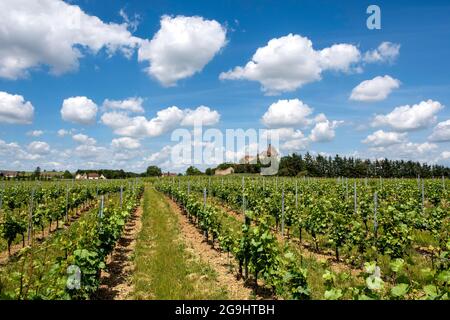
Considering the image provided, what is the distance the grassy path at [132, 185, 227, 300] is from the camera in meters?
6.68

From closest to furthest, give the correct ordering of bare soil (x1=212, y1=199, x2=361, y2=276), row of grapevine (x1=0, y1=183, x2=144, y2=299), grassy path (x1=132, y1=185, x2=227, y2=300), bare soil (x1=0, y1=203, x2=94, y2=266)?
1. row of grapevine (x1=0, y1=183, x2=144, y2=299)
2. grassy path (x1=132, y1=185, x2=227, y2=300)
3. bare soil (x1=212, y1=199, x2=361, y2=276)
4. bare soil (x1=0, y1=203, x2=94, y2=266)

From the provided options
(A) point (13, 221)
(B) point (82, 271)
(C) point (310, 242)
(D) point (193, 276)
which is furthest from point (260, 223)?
(A) point (13, 221)

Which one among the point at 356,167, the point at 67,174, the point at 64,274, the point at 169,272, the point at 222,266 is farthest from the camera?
the point at 67,174

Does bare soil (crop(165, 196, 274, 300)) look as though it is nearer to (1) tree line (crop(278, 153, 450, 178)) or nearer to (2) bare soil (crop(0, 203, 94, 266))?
(2) bare soil (crop(0, 203, 94, 266))

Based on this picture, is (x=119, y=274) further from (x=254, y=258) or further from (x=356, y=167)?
(x=356, y=167)

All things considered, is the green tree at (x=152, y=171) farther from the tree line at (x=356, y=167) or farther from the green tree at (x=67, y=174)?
the tree line at (x=356, y=167)

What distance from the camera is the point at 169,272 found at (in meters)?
8.00

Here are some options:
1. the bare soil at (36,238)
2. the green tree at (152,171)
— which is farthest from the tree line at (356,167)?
the bare soil at (36,238)

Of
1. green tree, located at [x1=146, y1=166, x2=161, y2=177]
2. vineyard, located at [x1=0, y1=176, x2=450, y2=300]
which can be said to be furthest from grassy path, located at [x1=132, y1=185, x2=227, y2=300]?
green tree, located at [x1=146, y1=166, x2=161, y2=177]

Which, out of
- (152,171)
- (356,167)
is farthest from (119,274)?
(152,171)

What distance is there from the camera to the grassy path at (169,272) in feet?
21.9
